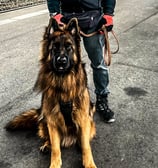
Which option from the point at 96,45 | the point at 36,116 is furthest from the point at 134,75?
the point at 36,116

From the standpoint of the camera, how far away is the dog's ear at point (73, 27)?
3.26 m

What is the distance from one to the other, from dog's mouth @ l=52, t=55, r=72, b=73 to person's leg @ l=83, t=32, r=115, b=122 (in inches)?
32.7

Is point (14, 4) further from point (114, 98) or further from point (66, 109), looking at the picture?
point (66, 109)

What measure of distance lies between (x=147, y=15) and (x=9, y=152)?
26.3ft

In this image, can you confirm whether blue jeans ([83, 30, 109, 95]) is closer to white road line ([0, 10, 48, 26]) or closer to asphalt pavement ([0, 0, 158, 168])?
asphalt pavement ([0, 0, 158, 168])

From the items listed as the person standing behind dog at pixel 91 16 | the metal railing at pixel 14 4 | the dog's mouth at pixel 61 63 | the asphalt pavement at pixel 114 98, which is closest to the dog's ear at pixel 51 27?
the dog's mouth at pixel 61 63

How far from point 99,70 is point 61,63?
3.74ft

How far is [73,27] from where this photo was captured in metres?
3.27

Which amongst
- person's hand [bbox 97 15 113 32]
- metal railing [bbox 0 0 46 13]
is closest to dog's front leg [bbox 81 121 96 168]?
person's hand [bbox 97 15 113 32]

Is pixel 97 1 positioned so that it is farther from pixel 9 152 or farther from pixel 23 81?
pixel 23 81

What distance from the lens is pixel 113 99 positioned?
499 cm

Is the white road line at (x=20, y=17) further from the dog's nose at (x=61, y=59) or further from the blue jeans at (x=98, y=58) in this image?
the dog's nose at (x=61, y=59)

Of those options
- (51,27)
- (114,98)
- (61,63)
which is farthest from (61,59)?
(114,98)

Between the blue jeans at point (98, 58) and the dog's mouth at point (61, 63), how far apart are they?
2.69ft
